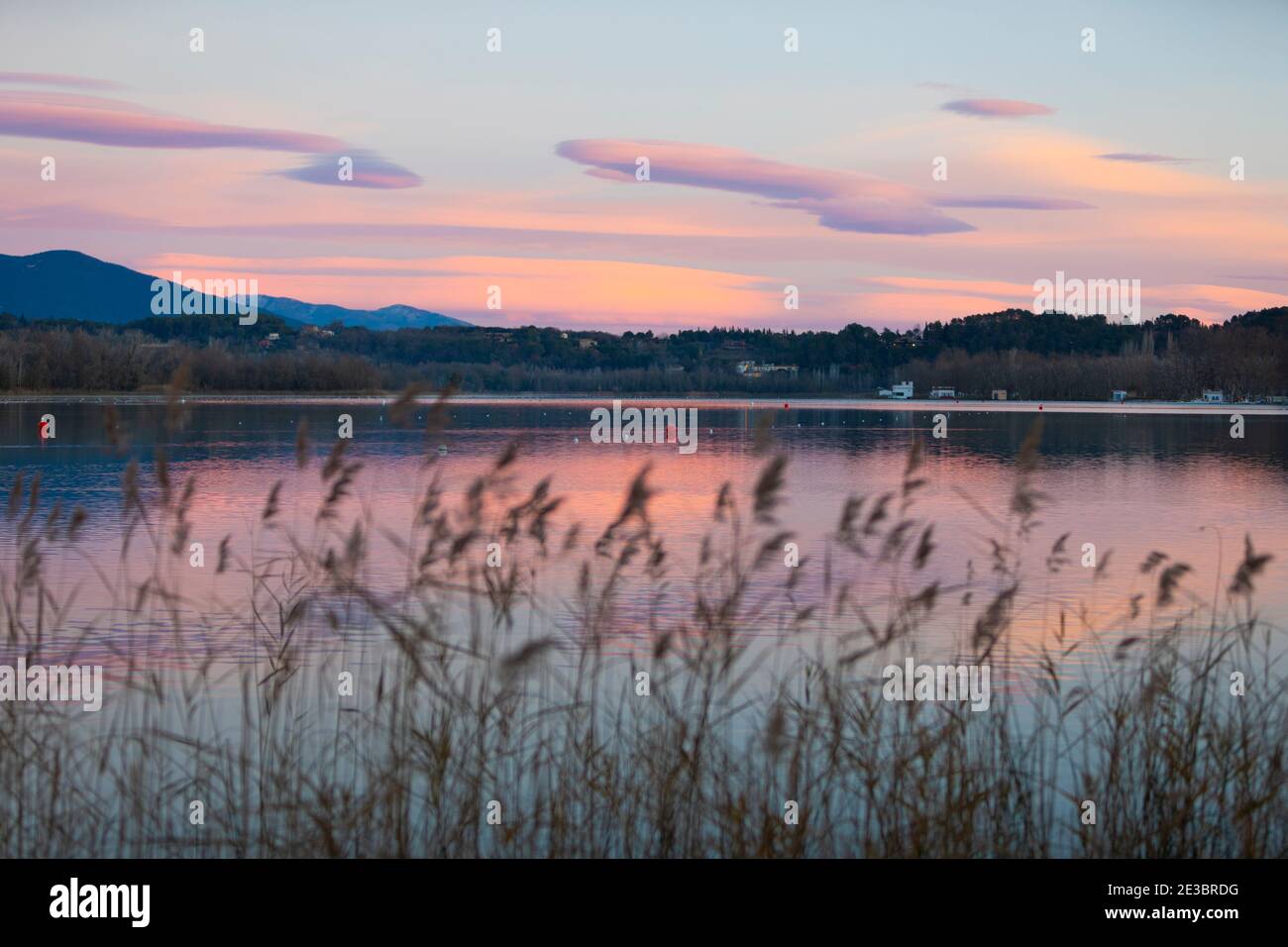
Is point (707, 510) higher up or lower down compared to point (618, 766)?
higher up

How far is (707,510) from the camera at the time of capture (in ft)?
103

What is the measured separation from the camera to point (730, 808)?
7.59m

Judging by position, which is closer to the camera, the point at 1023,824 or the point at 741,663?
the point at 1023,824

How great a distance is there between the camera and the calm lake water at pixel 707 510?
1566cm

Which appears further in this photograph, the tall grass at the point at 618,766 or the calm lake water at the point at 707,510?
the calm lake water at the point at 707,510

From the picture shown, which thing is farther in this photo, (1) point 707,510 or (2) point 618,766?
(1) point 707,510

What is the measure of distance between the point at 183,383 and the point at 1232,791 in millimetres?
7316

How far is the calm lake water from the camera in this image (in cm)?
1566

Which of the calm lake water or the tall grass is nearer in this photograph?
the tall grass
